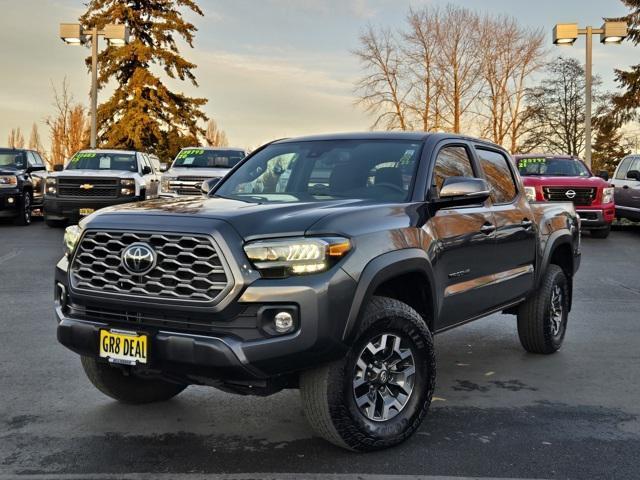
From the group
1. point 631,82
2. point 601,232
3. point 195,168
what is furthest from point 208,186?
point 631,82

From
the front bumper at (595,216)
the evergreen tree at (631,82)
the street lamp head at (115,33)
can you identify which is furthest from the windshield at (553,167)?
the evergreen tree at (631,82)

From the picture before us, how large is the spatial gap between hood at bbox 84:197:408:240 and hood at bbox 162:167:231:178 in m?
12.7

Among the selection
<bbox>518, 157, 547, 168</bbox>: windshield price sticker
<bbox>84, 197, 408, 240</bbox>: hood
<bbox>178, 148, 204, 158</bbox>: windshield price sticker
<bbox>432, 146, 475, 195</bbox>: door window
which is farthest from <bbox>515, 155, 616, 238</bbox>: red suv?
<bbox>84, 197, 408, 240</bbox>: hood

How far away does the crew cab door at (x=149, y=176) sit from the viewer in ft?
59.9

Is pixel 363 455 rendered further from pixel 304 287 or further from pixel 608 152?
pixel 608 152

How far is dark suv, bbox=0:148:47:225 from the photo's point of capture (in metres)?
18.0

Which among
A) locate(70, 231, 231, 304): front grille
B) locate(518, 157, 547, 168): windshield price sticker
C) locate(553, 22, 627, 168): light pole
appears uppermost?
locate(553, 22, 627, 168): light pole

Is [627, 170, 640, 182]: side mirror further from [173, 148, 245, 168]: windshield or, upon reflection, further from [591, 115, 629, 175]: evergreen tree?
[591, 115, 629, 175]: evergreen tree

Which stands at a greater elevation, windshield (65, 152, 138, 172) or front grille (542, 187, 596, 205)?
windshield (65, 152, 138, 172)

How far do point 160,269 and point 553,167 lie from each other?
587 inches

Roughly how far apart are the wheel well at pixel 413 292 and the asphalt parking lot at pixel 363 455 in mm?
663

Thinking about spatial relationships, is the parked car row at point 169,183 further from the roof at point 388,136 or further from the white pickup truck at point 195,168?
the roof at point 388,136

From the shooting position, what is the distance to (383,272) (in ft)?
13.1

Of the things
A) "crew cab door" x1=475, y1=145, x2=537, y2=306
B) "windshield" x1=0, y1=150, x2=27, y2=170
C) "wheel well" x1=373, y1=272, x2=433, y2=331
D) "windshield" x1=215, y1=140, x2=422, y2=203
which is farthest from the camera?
"windshield" x1=0, y1=150, x2=27, y2=170
